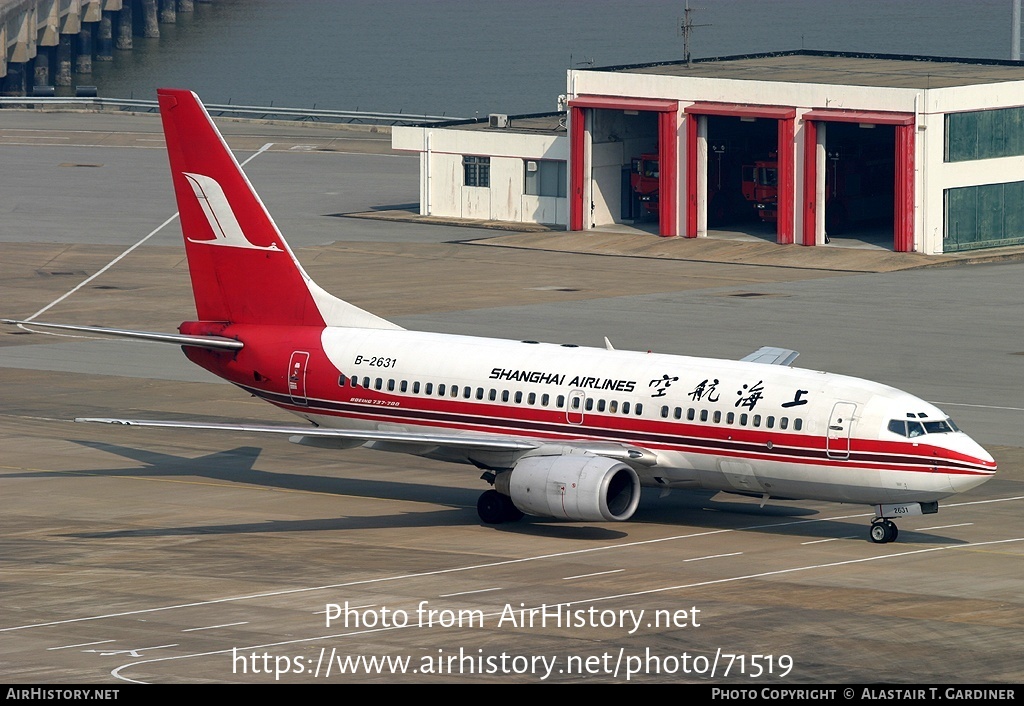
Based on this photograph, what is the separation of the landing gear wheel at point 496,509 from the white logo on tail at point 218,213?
32.6 feet

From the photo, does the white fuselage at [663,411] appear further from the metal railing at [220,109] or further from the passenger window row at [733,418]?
the metal railing at [220,109]

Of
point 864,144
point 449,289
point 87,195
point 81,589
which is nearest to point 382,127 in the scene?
point 87,195

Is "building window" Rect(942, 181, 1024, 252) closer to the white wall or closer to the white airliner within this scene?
the white wall

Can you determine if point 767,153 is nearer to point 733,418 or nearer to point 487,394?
point 487,394

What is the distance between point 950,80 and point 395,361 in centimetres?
5907

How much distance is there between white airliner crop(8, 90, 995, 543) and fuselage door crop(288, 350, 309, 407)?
60mm

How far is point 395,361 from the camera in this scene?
4659cm

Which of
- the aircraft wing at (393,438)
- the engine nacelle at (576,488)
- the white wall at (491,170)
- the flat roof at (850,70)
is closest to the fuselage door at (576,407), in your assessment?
the aircraft wing at (393,438)

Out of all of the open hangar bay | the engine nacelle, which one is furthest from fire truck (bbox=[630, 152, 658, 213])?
the engine nacelle

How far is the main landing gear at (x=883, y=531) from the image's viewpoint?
41.3m

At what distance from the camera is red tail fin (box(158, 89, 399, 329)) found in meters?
48.7

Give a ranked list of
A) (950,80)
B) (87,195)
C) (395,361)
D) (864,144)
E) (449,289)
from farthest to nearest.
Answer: (87,195)
(864,144)
(950,80)
(449,289)
(395,361)

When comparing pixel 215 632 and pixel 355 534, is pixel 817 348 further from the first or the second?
pixel 215 632

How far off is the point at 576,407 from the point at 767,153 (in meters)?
67.8
